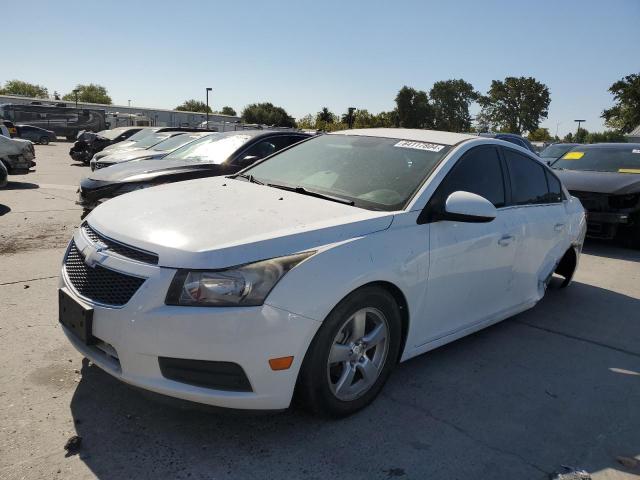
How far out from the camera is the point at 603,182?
8.40 meters

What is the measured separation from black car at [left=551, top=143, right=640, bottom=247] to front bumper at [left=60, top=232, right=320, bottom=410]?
7261 mm

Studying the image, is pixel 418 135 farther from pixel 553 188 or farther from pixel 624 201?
pixel 624 201

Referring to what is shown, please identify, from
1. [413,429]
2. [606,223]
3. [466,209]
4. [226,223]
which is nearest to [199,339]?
[226,223]

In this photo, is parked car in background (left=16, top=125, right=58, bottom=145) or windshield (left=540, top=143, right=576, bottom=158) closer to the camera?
windshield (left=540, top=143, right=576, bottom=158)

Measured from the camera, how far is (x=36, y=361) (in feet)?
10.9

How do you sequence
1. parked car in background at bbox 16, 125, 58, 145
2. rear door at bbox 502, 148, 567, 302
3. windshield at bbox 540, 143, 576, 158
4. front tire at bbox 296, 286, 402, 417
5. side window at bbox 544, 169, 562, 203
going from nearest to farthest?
front tire at bbox 296, 286, 402, 417 < rear door at bbox 502, 148, 567, 302 < side window at bbox 544, 169, 562, 203 < windshield at bbox 540, 143, 576, 158 < parked car in background at bbox 16, 125, 58, 145

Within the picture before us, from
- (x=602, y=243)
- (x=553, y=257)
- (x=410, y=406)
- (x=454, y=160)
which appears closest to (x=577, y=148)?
(x=602, y=243)

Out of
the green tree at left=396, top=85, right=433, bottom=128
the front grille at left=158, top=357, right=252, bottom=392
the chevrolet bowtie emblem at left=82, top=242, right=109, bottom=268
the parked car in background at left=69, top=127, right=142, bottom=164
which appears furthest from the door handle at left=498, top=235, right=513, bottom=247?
the green tree at left=396, top=85, right=433, bottom=128

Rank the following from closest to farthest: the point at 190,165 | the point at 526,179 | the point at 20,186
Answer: the point at 526,179 → the point at 190,165 → the point at 20,186

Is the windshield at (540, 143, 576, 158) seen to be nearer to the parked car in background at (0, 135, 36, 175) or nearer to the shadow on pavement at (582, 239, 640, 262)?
the shadow on pavement at (582, 239, 640, 262)

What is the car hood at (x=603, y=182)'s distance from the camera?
811 cm

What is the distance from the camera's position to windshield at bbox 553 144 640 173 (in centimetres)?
906

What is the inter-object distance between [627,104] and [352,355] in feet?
206

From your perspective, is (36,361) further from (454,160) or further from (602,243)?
(602,243)
